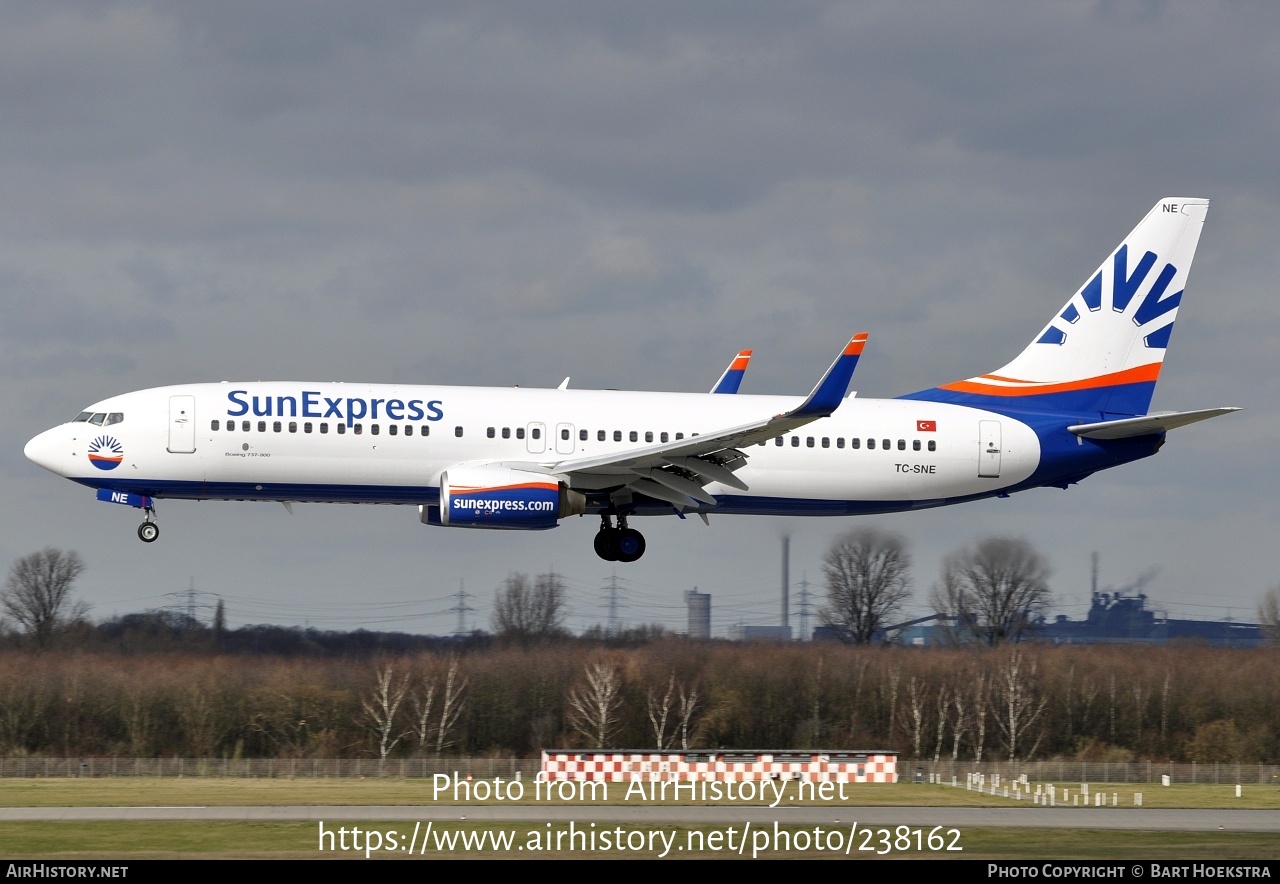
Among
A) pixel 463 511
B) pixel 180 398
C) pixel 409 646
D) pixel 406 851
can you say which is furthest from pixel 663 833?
pixel 409 646

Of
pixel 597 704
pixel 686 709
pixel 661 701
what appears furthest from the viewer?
pixel 686 709

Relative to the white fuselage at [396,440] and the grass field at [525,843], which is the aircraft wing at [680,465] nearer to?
the white fuselage at [396,440]

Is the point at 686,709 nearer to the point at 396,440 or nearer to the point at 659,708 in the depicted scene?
the point at 659,708

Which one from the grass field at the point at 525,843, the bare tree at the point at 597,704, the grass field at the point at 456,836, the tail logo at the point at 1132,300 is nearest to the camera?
the grass field at the point at 525,843

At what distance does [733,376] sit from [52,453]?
1936 cm

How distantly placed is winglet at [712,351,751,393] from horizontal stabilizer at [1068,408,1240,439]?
9717mm

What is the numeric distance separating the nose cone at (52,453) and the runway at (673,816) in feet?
34.6

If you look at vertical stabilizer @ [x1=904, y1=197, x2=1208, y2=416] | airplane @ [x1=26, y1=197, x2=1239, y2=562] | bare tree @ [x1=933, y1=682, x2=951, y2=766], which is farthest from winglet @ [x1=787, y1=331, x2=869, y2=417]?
bare tree @ [x1=933, y1=682, x2=951, y2=766]

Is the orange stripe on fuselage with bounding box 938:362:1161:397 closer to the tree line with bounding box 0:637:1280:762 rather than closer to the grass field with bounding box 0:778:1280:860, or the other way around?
the grass field with bounding box 0:778:1280:860

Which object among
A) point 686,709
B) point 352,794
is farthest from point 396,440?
point 686,709

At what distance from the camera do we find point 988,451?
47.6m

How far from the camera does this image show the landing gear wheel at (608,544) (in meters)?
46.4

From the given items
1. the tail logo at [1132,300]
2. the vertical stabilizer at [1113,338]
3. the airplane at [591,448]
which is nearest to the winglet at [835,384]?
the airplane at [591,448]
